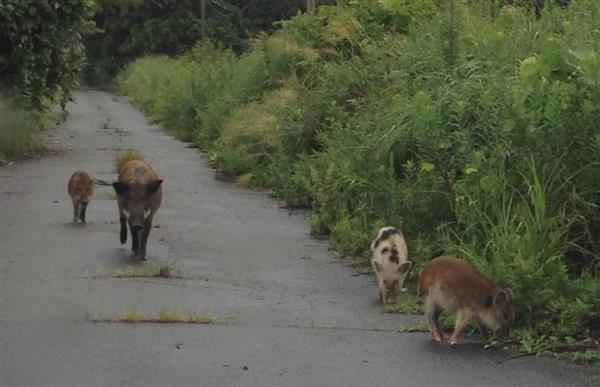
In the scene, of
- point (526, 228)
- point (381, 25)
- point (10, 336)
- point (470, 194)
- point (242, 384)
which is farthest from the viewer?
point (381, 25)

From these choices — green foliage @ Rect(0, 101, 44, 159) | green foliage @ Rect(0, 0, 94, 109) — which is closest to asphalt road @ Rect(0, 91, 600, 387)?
green foliage @ Rect(0, 101, 44, 159)

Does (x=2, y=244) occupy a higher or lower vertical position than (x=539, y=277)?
lower

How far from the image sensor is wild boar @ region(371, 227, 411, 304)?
10.2 meters

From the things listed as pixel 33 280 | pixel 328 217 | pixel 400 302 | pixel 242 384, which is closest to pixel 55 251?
pixel 33 280

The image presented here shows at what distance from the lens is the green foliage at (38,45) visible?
22562 mm

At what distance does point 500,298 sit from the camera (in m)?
8.52

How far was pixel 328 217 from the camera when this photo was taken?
14.4 m

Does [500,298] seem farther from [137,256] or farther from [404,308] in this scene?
[137,256]

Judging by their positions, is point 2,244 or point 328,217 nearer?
point 2,244

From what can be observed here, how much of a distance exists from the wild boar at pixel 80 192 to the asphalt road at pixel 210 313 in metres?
0.22

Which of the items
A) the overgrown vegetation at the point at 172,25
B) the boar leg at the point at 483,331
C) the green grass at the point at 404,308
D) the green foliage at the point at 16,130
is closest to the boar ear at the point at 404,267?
the green grass at the point at 404,308

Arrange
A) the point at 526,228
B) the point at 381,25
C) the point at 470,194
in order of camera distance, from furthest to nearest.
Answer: the point at 381,25, the point at 470,194, the point at 526,228

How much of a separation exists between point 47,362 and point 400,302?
3711 mm

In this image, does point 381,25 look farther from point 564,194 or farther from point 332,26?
point 564,194
